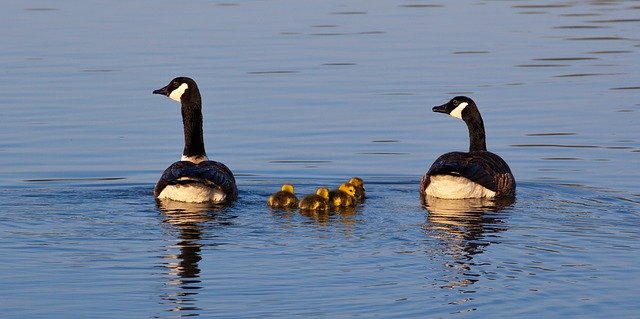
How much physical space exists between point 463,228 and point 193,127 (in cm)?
486

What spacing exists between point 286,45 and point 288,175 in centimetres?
1078

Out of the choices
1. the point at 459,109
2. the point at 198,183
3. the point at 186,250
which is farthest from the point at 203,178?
the point at 459,109

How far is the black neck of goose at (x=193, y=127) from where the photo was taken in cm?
1784

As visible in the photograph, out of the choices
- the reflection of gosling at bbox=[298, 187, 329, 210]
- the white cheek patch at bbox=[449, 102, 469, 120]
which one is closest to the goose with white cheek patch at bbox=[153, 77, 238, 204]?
the reflection of gosling at bbox=[298, 187, 329, 210]

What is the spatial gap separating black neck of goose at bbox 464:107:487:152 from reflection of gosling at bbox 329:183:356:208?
122 inches

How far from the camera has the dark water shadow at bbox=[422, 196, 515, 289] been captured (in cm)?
1217

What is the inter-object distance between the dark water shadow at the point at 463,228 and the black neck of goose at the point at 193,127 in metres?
3.28

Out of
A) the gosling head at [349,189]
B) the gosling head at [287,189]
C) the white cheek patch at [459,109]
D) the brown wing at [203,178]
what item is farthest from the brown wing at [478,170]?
the brown wing at [203,178]

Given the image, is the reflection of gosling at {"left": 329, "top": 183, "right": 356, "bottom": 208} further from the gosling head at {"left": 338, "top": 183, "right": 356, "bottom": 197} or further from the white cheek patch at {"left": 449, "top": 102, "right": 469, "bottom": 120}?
the white cheek patch at {"left": 449, "top": 102, "right": 469, "bottom": 120}

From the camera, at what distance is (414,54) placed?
2691cm

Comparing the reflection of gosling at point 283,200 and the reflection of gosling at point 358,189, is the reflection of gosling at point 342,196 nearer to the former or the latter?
the reflection of gosling at point 358,189

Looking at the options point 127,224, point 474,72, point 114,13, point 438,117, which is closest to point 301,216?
point 127,224

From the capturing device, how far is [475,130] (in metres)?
18.0

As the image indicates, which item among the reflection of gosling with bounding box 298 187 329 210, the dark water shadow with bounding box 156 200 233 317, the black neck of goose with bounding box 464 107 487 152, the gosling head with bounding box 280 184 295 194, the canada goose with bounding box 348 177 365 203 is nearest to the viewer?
the dark water shadow with bounding box 156 200 233 317
